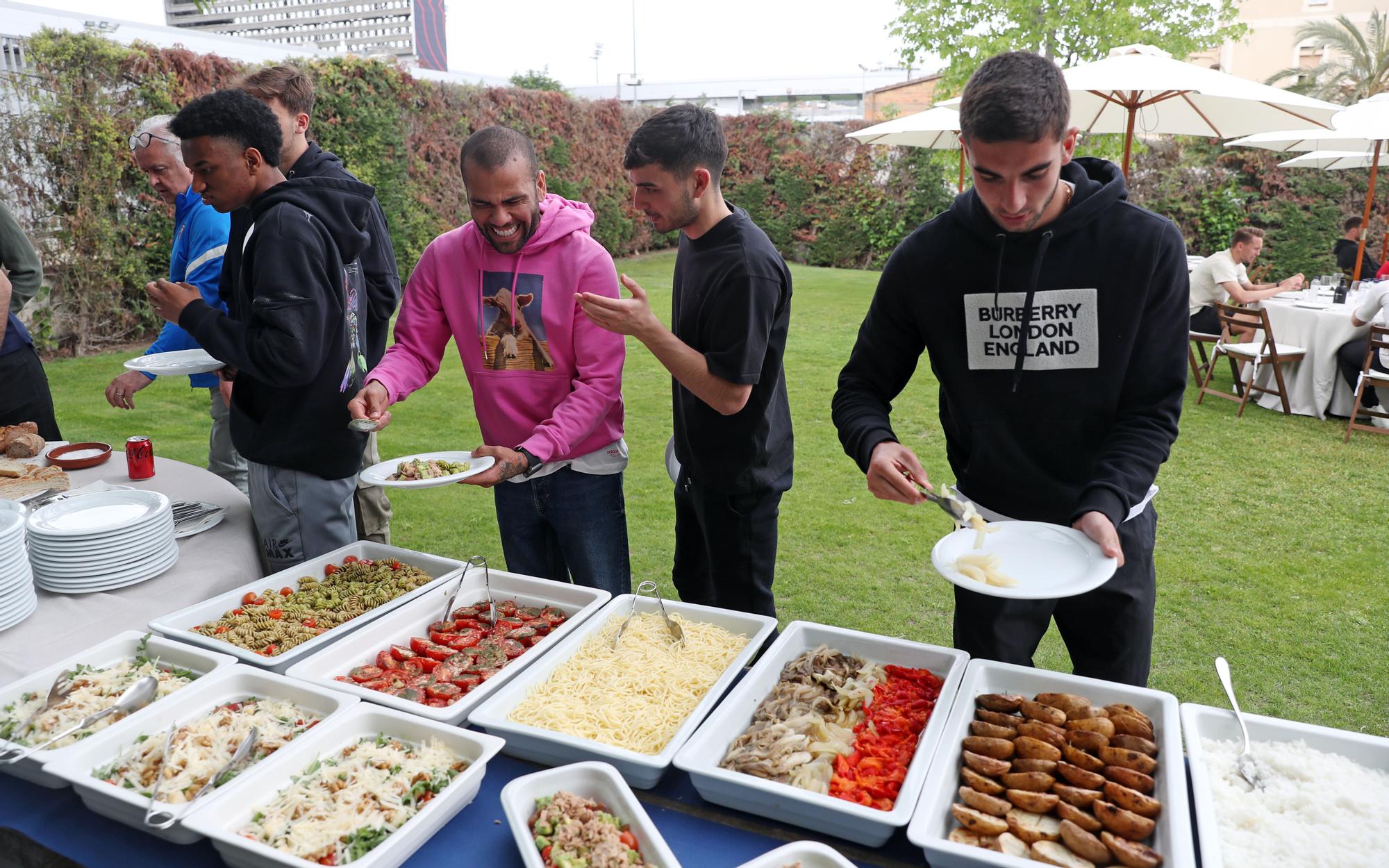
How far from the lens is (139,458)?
2.99 m

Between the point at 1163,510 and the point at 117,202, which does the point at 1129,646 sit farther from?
the point at 117,202

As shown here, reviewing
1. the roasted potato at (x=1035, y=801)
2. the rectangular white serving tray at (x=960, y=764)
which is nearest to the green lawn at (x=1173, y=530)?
the rectangular white serving tray at (x=960, y=764)

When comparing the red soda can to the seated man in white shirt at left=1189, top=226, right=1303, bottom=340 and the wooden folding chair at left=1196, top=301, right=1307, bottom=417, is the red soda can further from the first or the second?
the seated man in white shirt at left=1189, top=226, right=1303, bottom=340

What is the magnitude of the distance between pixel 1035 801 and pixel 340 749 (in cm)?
121

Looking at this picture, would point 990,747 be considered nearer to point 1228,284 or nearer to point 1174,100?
point 1174,100

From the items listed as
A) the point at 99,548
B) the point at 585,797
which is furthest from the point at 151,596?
the point at 585,797

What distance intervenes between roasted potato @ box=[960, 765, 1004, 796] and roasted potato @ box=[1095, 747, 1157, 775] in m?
0.19

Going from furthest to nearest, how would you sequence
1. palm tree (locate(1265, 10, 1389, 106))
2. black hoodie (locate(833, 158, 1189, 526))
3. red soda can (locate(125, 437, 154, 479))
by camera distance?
palm tree (locate(1265, 10, 1389, 106)) → red soda can (locate(125, 437, 154, 479)) → black hoodie (locate(833, 158, 1189, 526))

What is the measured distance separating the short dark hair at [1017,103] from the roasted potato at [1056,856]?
48.1 inches

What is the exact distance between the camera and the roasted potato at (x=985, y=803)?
54.4 inches

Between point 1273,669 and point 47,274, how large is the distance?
9.90 meters

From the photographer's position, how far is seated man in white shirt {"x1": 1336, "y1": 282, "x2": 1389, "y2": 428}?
21.8 ft

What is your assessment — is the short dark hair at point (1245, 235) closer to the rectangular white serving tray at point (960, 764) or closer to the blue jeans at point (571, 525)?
the blue jeans at point (571, 525)

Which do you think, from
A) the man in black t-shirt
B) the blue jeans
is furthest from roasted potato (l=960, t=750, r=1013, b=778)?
the blue jeans
